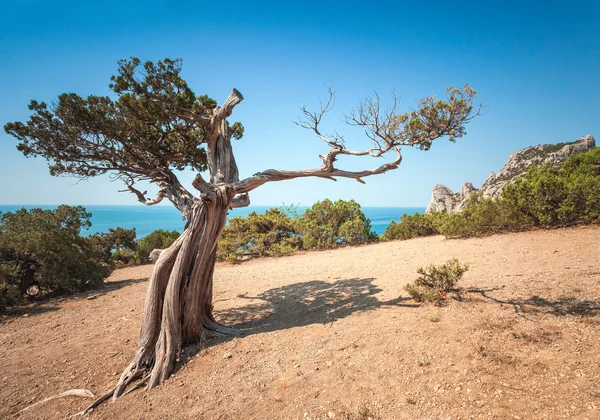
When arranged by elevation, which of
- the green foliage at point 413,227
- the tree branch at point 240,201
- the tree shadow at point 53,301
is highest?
the tree branch at point 240,201

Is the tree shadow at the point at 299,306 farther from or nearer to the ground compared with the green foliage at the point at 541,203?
nearer to the ground

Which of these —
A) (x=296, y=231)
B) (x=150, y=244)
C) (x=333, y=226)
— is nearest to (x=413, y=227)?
(x=333, y=226)

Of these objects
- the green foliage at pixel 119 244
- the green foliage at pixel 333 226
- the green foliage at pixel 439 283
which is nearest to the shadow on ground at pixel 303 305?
the green foliage at pixel 439 283

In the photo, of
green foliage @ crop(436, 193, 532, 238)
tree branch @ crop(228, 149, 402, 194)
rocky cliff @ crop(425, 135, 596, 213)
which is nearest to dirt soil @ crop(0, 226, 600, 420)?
tree branch @ crop(228, 149, 402, 194)

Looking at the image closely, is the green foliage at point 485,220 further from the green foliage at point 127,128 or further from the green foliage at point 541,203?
the green foliage at point 127,128

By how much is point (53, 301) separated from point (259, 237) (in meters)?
9.29

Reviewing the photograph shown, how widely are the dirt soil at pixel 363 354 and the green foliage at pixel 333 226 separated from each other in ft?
28.2

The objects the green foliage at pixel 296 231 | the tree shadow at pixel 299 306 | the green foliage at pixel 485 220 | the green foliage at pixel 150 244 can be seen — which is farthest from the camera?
the green foliage at pixel 150 244

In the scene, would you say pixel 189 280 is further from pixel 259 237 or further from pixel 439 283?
pixel 259 237

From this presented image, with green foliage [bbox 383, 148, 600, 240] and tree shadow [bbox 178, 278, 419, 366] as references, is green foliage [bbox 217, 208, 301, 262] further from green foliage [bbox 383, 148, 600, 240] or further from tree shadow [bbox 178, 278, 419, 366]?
green foliage [bbox 383, 148, 600, 240]

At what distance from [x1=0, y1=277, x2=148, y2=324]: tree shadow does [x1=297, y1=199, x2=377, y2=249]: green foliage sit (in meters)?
9.35

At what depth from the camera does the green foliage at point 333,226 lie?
1664 centimetres

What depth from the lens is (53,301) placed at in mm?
9289

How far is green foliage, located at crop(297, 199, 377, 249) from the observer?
54.6 feet
